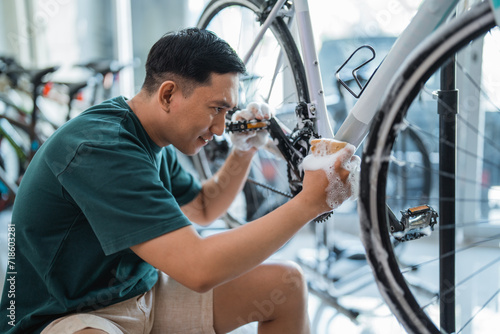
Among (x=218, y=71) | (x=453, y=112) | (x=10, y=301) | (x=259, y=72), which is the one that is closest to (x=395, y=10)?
(x=259, y=72)

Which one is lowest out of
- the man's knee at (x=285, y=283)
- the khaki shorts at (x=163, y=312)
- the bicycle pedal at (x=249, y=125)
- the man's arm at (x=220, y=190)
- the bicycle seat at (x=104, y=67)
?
the khaki shorts at (x=163, y=312)

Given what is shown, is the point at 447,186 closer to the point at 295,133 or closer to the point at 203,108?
the point at 295,133

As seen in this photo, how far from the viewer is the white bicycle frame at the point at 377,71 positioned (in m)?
0.80

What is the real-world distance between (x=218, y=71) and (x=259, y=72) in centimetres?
63

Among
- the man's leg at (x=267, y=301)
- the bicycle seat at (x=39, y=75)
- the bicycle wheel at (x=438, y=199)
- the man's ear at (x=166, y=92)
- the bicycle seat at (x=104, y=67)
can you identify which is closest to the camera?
the bicycle wheel at (x=438, y=199)

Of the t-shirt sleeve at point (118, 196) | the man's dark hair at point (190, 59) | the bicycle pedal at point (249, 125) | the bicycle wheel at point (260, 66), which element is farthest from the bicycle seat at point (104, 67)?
the t-shirt sleeve at point (118, 196)

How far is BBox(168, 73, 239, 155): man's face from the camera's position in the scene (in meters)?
0.91

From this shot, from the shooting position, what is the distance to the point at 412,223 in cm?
91

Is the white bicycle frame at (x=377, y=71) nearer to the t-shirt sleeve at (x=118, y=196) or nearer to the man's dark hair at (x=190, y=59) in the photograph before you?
the man's dark hair at (x=190, y=59)

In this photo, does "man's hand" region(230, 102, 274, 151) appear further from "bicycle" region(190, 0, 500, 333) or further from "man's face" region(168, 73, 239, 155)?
"man's face" region(168, 73, 239, 155)

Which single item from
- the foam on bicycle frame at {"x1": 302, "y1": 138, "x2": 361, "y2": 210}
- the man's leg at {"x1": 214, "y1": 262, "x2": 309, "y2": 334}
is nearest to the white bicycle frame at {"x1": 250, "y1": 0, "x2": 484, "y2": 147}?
the foam on bicycle frame at {"x1": 302, "y1": 138, "x2": 361, "y2": 210}

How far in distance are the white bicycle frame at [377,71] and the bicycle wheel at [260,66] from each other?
6cm

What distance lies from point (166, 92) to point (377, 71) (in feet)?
1.38

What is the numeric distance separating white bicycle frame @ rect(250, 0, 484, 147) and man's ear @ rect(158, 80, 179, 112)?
35 centimetres
